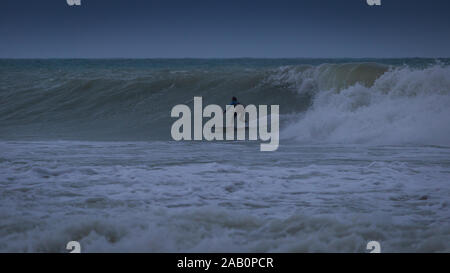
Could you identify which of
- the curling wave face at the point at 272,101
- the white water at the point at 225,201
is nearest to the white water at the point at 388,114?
the curling wave face at the point at 272,101

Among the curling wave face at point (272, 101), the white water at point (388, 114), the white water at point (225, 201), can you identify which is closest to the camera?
the white water at point (225, 201)

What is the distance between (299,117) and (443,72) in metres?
3.82

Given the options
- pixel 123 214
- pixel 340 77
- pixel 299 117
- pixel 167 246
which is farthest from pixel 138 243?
pixel 340 77

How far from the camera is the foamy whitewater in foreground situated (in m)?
3.47

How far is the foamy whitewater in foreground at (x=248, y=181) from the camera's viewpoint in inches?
137

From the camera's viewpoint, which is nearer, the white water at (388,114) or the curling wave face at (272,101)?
the white water at (388,114)

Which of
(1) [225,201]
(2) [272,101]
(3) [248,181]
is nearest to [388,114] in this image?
(2) [272,101]

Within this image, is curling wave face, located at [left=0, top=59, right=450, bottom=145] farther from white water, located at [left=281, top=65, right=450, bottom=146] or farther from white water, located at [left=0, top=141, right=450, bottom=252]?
white water, located at [left=0, top=141, right=450, bottom=252]

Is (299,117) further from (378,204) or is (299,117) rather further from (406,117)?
(378,204)

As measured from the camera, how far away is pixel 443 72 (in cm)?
1145

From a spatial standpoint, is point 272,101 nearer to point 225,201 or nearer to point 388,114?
point 388,114

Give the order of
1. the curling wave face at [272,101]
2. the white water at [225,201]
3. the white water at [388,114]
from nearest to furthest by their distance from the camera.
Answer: the white water at [225,201], the white water at [388,114], the curling wave face at [272,101]

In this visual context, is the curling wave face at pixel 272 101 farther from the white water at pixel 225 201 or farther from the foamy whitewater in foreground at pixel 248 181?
the white water at pixel 225 201
